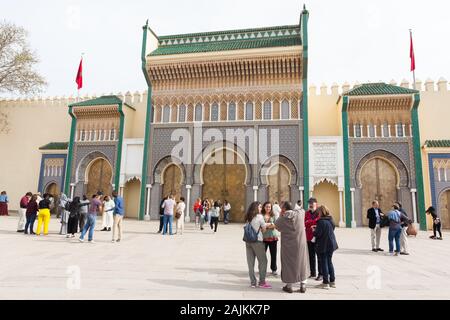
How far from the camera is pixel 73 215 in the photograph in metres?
9.01

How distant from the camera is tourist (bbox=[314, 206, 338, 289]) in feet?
14.0

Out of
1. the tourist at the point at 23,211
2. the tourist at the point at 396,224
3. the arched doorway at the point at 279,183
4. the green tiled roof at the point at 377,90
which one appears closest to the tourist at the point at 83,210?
the tourist at the point at 23,211

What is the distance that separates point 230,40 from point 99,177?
495 inches

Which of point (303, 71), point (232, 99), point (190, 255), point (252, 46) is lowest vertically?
point (190, 255)

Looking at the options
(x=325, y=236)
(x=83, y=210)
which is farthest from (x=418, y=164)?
(x=83, y=210)

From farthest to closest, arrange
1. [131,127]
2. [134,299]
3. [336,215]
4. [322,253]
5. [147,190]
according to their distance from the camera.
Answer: [131,127] < [147,190] < [336,215] < [322,253] < [134,299]

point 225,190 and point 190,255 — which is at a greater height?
point 225,190

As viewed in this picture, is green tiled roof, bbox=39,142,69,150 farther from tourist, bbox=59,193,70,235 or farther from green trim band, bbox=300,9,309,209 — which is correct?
green trim band, bbox=300,9,309,209

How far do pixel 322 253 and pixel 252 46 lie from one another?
15641 millimetres

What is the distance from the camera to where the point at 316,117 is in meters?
18.5

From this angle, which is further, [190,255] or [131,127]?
[131,127]
